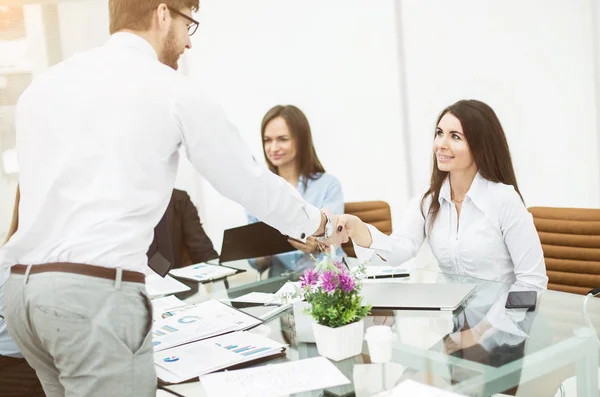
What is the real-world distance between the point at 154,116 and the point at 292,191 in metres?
0.50

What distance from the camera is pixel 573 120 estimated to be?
3.81 metres

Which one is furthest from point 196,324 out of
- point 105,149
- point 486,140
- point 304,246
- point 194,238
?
point 194,238

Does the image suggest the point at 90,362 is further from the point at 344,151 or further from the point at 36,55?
the point at 344,151

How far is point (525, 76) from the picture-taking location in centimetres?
396

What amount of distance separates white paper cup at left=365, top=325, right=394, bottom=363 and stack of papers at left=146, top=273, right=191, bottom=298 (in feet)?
3.62

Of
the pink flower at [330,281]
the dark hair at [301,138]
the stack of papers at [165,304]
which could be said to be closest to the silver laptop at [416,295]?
the pink flower at [330,281]

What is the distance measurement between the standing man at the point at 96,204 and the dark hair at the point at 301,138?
2.10 meters

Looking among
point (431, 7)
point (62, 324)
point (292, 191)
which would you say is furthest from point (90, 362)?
point (431, 7)

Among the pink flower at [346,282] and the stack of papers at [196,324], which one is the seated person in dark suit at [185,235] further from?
the pink flower at [346,282]

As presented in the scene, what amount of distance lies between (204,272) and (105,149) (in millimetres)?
1435

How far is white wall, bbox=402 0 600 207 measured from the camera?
12.3 feet

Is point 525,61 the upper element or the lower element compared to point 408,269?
upper

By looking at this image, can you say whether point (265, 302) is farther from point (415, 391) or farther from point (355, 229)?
point (415, 391)

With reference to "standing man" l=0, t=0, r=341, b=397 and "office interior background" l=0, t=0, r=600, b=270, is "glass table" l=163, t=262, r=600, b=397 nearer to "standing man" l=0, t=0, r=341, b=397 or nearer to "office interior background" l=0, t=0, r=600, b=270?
"standing man" l=0, t=0, r=341, b=397
